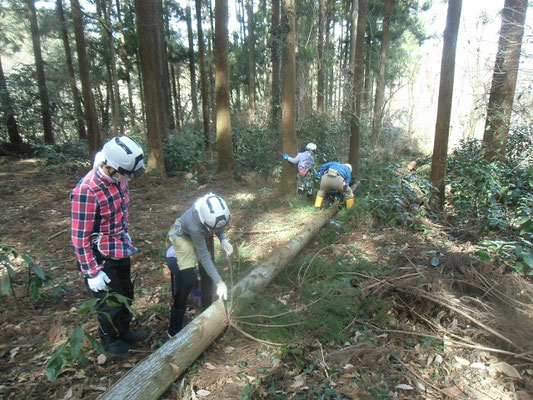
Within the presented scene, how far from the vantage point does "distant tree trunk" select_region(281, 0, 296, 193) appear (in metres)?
6.82

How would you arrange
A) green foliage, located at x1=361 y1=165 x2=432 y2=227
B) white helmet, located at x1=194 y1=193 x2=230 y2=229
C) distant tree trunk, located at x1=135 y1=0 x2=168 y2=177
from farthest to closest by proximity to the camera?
distant tree trunk, located at x1=135 y1=0 x2=168 y2=177 → green foliage, located at x1=361 y1=165 x2=432 y2=227 → white helmet, located at x1=194 y1=193 x2=230 y2=229

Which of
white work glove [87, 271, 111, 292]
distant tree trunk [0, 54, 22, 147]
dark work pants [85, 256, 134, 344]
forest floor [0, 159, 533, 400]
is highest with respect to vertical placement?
distant tree trunk [0, 54, 22, 147]

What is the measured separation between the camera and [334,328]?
3285mm

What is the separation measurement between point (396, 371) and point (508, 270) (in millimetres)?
2209

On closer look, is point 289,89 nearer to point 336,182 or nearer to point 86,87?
point 336,182

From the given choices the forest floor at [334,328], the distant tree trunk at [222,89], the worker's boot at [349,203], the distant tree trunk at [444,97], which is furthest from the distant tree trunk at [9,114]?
the distant tree trunk at [444,97]

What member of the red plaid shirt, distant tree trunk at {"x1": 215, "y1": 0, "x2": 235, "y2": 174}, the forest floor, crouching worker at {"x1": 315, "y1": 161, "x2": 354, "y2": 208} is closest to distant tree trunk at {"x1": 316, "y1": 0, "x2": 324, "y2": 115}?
distant tree trunk at {"x1": 215, "y1": 0, "x2": 235, "y2": 174}

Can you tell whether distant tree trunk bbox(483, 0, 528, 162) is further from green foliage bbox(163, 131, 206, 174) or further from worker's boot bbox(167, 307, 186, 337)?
green foliage bbox(163, 131, 206, 174)

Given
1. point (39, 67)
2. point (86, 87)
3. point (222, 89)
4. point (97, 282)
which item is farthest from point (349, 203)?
point (39, 67)

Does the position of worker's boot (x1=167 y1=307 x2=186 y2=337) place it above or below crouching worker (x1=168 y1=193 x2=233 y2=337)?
below

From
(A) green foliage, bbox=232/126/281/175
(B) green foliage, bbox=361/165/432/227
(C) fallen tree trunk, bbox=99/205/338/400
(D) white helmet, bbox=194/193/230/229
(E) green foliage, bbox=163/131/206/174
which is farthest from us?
(A) green foliage, bbox=232/126/281/175

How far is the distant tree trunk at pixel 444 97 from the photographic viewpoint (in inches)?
228

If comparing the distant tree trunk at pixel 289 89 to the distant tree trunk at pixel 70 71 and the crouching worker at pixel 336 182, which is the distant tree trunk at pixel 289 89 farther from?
the distant tree trunk at pixel 70 71

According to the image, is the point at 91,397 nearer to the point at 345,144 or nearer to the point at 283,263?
the point at 283,263
